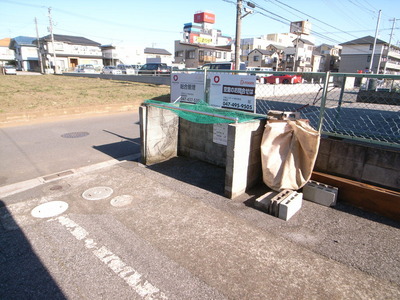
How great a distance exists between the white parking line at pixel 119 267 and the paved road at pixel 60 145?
8.70ft

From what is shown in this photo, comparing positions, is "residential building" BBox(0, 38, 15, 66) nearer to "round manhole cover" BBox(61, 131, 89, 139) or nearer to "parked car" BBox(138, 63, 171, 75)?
"parked car" BBox(138, 63, 171, 75)

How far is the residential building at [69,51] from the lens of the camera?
5122 centimetres

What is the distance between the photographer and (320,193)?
432 centimetres

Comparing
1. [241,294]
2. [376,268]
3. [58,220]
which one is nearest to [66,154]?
[58,220]

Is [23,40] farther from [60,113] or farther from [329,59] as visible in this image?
[329,59]

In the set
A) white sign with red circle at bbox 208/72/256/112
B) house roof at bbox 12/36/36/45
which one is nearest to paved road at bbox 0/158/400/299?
white sign with red circle at bbox 208/72/256/112

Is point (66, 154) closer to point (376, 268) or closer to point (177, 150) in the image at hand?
point (177, 150)

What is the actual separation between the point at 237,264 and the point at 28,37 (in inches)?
3319

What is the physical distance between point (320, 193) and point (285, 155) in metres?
0.87

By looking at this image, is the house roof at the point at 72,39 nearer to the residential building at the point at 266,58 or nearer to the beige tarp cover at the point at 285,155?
the residential building at the point at 266,58

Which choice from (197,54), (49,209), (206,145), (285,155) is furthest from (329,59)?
(49,209)

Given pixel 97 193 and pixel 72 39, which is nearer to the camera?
pixel 97 193

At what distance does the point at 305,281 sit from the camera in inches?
107

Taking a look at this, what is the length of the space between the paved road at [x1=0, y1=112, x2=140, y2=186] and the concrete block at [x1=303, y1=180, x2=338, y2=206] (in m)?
4.70
